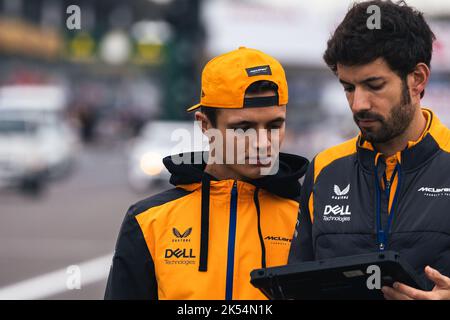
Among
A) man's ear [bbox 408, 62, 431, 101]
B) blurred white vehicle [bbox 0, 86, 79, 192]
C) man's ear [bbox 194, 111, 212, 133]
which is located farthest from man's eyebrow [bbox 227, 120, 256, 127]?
blurred white vehicle [bbox 0, 86, 79, 192]

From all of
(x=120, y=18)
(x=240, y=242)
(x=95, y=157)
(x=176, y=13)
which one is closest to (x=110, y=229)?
(x=176, y=13)

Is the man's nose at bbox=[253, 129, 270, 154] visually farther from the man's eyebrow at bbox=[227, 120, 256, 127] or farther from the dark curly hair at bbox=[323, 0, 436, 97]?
the dark curly hair at bbox=[323, 0, 436, 97]

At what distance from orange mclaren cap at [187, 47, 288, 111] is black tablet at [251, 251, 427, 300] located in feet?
2.32

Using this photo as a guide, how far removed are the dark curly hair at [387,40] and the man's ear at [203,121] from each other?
546 millimetres

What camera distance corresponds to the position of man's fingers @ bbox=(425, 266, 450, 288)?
3000mm

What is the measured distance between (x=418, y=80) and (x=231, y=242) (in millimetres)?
876

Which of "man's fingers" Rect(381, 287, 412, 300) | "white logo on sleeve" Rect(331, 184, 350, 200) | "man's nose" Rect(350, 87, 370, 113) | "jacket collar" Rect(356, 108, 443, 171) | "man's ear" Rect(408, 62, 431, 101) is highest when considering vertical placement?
"man's ear" Rect(408, 62, 431, 101)

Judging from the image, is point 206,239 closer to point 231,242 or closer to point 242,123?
point 231,242

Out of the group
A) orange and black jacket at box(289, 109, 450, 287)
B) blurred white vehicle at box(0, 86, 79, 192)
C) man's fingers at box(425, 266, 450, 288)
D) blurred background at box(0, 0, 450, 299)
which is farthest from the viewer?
blurred white vehicle at box(0, 86, 79, 192)

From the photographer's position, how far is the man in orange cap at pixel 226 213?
362cm

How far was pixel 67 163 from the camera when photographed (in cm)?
3183

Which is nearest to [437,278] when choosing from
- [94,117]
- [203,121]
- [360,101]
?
[360,101]

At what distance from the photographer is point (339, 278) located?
3.13 metres


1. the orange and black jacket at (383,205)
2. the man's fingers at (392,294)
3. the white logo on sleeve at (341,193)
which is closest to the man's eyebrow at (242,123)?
the orange and black jacket at (383,205)
